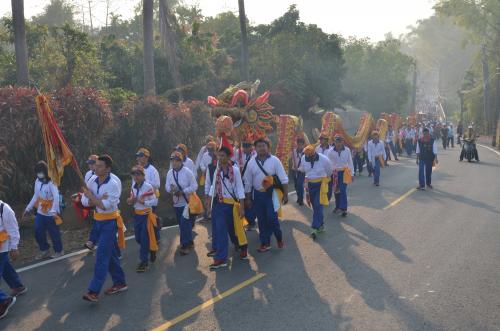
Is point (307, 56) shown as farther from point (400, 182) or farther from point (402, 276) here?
point (402, 276)

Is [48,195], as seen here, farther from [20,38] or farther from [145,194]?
[20,38]

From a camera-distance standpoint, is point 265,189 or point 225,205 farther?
point 265,189

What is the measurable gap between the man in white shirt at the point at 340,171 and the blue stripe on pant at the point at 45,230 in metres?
5.74

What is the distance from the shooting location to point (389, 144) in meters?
25.9

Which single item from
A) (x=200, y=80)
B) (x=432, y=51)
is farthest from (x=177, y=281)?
(x=432, y=51)

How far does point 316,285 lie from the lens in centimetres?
680

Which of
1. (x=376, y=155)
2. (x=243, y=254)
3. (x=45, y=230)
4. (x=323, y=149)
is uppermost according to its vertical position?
(x=323, y=149)

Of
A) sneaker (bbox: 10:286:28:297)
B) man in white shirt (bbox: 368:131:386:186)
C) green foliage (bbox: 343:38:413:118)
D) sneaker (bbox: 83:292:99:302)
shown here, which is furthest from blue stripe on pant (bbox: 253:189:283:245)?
green foliage (bbox: 343:38:413:118)

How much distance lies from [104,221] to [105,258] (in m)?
0.46

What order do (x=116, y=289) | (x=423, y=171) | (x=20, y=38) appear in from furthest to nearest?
1. (x=423, y=171)
2. (x=20, y=38)
3. (x=116, y=289)

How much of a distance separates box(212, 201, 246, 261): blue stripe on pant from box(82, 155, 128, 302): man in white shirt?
151 cm

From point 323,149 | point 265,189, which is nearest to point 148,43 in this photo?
point 323,149

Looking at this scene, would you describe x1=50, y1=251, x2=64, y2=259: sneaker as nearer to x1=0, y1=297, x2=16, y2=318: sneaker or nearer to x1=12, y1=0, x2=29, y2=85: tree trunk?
x1=0, y1=297, x2=16, y2=318: sneaker

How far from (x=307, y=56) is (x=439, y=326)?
26965mm
